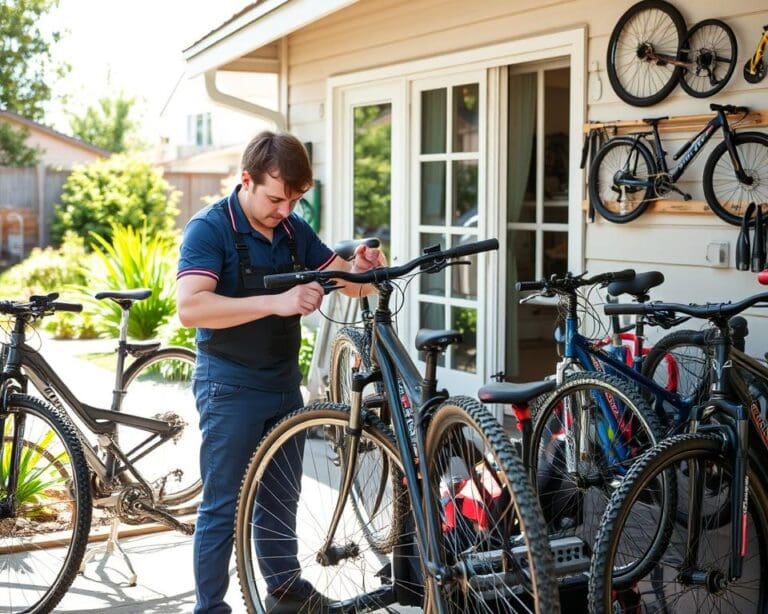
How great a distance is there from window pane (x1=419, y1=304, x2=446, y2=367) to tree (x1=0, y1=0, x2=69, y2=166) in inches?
897

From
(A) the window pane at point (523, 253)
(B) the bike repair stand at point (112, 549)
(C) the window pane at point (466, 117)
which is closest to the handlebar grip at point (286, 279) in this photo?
(B) the bike repair stand at point (112, 549)

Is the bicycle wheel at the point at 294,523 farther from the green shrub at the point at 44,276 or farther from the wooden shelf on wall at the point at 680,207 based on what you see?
the green shrub at the point at 44,276

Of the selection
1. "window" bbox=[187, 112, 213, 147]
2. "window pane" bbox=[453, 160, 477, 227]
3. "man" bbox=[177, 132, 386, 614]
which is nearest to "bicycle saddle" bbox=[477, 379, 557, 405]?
"man" bbox=[177, 132, 386, 614]

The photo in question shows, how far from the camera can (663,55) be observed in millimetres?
5246

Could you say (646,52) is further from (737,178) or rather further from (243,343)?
(243,343)

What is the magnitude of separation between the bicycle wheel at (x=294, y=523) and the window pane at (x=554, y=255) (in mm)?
3817

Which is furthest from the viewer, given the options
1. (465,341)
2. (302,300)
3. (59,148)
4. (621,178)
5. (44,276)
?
(59,148)

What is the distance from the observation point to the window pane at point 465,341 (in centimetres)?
712

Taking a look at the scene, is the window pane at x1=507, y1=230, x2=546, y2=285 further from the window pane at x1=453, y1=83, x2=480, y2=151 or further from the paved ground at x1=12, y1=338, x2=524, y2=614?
the paved ground at x1=12, y1=338, x2=524, y2=614

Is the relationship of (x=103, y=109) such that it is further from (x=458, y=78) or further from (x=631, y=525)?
(x=631, y=525)

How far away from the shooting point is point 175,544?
16.0 feet

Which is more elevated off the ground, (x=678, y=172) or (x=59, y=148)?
(x=59, y=148)

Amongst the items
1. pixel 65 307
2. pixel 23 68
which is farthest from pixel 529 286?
pixel 23 68

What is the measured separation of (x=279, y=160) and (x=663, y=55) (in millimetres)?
2560
